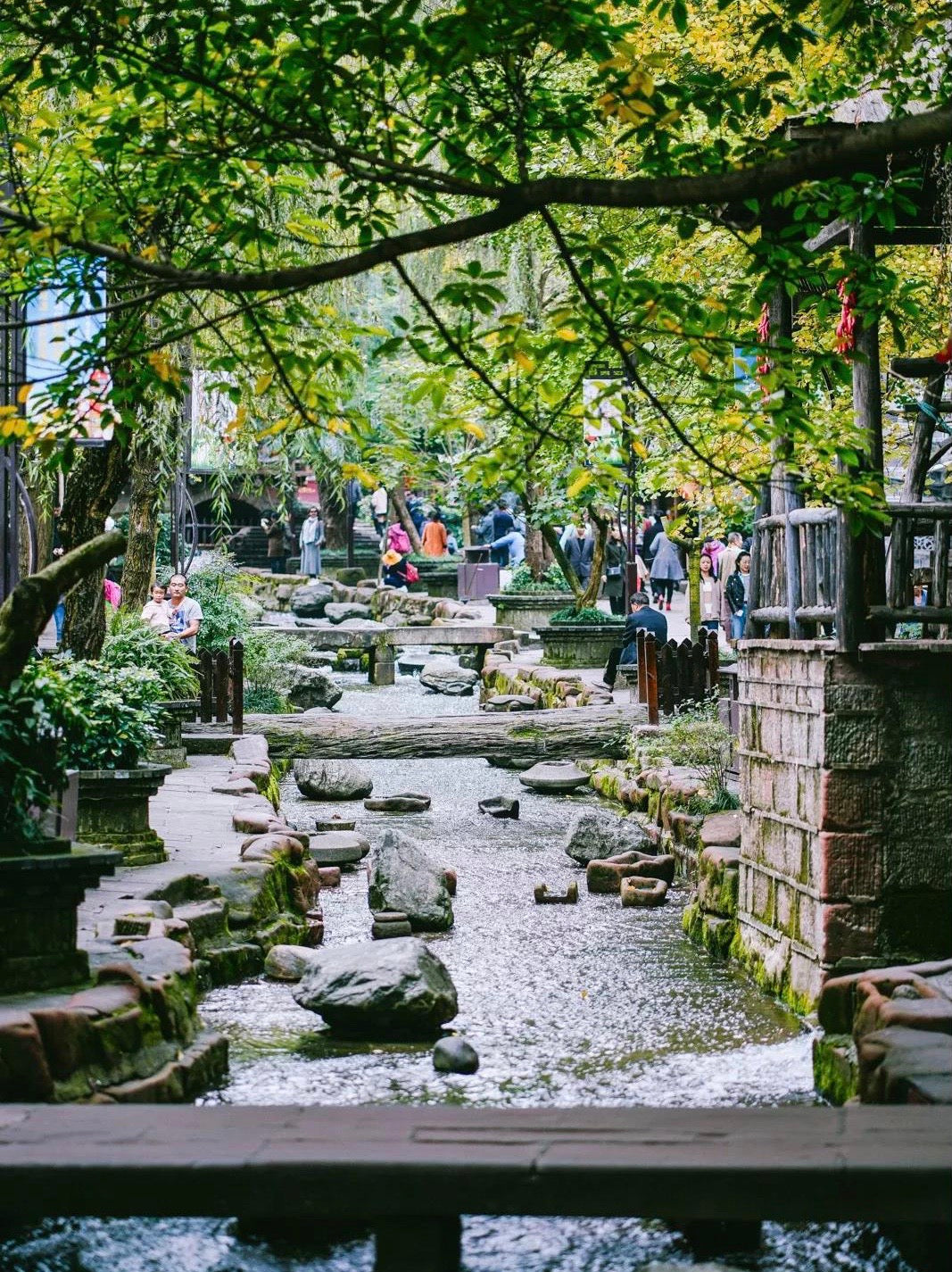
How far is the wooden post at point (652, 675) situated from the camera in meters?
16.0

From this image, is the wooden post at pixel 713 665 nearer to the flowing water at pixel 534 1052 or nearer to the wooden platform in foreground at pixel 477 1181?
the flowing water at pixel 534 1052

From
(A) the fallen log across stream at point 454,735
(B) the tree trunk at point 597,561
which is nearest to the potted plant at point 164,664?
(A) the fallen log across stream at point 454,735

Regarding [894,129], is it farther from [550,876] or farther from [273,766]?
[273,766]

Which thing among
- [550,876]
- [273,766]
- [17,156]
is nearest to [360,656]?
[273,766]

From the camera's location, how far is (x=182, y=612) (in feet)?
55.0

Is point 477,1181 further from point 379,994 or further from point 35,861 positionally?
point 379,994

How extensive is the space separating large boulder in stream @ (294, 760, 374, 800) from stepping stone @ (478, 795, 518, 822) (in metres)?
1.65

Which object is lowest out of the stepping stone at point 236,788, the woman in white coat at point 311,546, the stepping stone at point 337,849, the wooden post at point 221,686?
the stepping stone at point 337,849

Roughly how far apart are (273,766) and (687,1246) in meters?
11.3

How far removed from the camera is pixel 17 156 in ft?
32.3

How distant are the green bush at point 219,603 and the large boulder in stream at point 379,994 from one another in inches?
397

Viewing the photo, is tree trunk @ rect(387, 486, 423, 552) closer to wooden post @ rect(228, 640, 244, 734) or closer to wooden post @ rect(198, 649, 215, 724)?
wooden post @ rect(198, 649, 215, 724)

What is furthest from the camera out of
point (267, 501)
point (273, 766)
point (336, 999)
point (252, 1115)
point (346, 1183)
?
point (267, 501)

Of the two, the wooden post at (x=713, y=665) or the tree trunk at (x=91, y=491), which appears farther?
the wooden post at (x=713, y=665)
